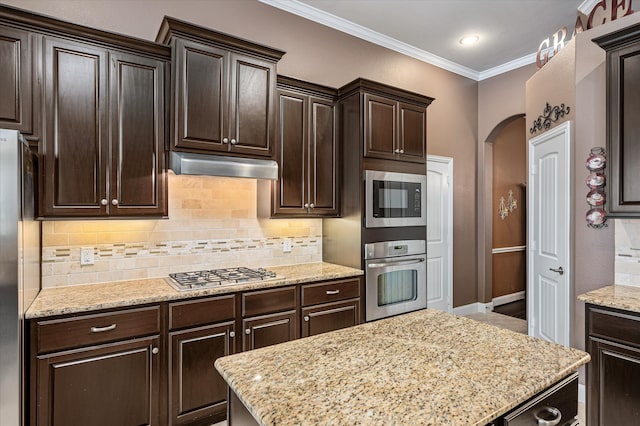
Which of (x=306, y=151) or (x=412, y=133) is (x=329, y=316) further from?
(x=412, y=133)

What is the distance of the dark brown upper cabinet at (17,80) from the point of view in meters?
2.06

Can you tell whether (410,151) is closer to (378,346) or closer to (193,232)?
(193,232)

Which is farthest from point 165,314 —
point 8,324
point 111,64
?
point 111,64

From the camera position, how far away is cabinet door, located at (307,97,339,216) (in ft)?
10.8

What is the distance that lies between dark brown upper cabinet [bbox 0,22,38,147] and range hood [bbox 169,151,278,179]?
31.6 inches

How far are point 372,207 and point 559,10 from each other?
2705mm

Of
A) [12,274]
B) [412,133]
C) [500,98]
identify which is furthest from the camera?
[500,98]

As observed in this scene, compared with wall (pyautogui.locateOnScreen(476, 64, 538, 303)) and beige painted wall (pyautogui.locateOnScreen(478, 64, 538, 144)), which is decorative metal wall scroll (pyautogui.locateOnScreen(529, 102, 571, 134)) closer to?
beige painted wall (pyautogui.locateOnScreen(478, 64, 538, 144))

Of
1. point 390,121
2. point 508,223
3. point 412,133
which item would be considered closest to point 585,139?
point 412,133

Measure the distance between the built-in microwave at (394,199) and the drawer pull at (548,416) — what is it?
213 centimetres

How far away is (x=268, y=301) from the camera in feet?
8.78

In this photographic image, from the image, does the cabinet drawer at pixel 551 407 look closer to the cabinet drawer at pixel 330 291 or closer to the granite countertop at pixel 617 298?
the granite countertop at pixel 617 298

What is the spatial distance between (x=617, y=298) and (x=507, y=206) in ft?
13.0

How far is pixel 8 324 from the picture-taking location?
171 cm
